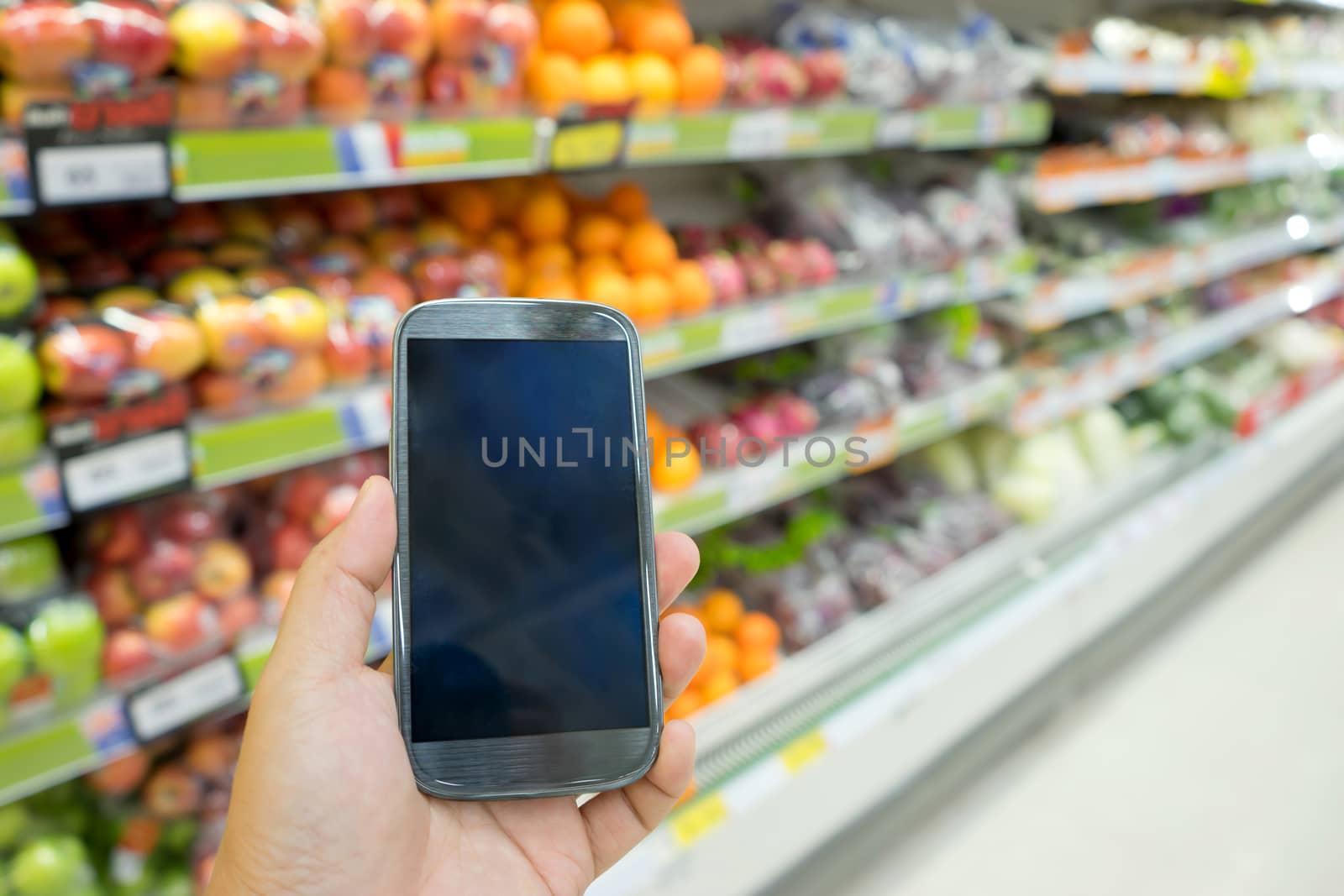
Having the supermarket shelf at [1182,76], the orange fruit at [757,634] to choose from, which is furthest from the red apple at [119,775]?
the supermarket shelf at [1182,76]

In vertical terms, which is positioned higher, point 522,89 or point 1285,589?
point 522,89

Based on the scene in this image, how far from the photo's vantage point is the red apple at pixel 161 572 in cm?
110

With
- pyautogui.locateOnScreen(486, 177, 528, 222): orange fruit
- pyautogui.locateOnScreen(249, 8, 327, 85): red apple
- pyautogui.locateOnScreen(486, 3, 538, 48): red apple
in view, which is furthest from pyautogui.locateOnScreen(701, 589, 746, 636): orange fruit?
pyautogui.locateOnScreen(249, 8, 327, 85): red apple

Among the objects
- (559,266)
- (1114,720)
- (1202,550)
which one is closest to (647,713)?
(559,266)

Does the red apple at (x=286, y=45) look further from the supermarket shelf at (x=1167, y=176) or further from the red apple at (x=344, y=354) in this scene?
the supermarket shelf at (x=1167, y=176)

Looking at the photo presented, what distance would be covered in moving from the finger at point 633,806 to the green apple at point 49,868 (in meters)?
0.73

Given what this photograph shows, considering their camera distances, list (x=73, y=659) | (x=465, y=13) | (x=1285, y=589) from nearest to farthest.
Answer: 1. (x=73, y=659)
2. (x=465, y=13)
3. (x=1285, y=589)

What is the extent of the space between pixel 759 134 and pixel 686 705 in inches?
37.1

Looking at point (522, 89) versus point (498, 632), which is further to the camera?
point (522, 89)

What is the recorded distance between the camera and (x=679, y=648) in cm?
82

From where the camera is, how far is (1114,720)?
2.18 meters

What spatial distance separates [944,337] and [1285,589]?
62.5 inches

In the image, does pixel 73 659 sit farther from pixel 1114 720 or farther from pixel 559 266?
pixel 1114 720

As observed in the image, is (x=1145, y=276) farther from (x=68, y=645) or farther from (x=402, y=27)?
(x=68, y=645)
